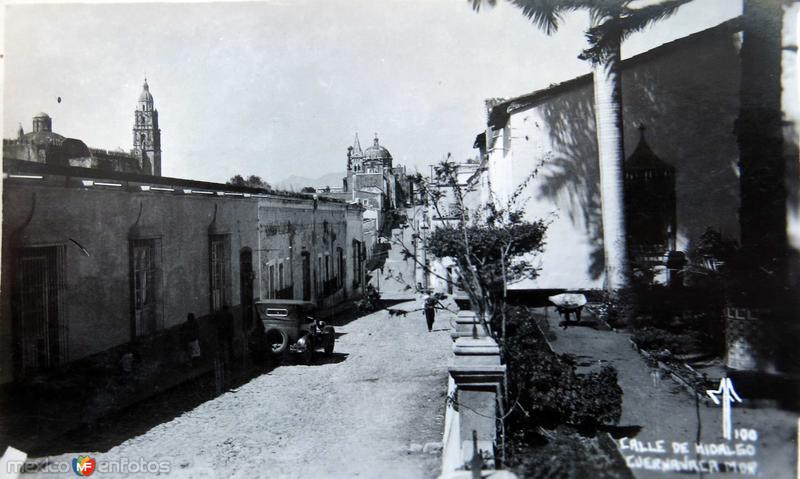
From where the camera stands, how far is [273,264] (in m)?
15.5

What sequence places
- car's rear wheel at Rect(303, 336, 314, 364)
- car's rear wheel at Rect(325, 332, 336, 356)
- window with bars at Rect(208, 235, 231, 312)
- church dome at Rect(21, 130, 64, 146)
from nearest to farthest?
church dome at Rect(21, 130, 64, 146)
car's rear wheel at Rect(303, 336, 314, 364)
window with bars at Rect(208, 235, 231, 312)
car's rear wheel at Rect(325, 332, 336, 356)

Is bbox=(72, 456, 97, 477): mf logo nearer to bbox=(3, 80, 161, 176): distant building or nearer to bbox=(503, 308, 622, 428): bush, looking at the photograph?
bbox=(3, 80, 161, 176): distant building

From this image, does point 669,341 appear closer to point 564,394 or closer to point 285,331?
point 564,394

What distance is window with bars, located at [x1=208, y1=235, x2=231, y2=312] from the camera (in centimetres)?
1209

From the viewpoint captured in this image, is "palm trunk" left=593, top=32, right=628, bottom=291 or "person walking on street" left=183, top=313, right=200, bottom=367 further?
"person walking on street" left=183, top=313, right=200, bottom=367

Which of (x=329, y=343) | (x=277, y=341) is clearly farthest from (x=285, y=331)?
(x=329, y=343)

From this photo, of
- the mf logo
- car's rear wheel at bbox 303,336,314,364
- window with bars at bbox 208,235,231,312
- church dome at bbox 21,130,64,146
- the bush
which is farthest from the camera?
window with bars at bbox 208,235,231,312

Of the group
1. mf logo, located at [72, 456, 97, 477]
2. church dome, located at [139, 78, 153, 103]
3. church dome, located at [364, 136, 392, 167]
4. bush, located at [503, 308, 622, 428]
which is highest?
church dome, located at [364, 136, 392, 167]

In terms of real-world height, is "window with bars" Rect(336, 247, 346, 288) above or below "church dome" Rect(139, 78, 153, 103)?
below

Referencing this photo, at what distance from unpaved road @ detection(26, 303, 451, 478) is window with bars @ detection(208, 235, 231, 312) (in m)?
2.25

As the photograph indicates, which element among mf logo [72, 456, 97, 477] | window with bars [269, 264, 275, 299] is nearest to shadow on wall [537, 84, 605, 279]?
window with bars [269, 264, 275, 299]

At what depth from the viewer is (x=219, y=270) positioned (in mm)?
12445

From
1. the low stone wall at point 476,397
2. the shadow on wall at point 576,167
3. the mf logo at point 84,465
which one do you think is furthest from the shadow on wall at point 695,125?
the mf logo at point 84,465

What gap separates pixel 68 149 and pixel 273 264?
729 centimetres
